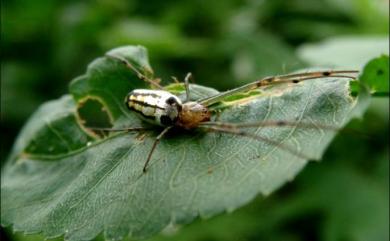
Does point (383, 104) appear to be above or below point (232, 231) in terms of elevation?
above

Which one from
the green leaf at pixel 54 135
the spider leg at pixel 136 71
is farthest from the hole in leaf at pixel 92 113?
the spider leg at pixel 136 71

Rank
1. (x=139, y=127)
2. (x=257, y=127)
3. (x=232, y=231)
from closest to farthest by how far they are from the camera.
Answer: (x=257, y=127)
(x=139, y=127)
(x=232, y=231)

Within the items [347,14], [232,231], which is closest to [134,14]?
[347,14]

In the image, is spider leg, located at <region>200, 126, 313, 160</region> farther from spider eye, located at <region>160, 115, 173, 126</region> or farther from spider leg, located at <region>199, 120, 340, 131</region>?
spider eye, located at <region>160, 115, 173, 126</region>

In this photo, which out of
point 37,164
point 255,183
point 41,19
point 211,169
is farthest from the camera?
point 41,19

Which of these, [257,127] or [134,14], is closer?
[257,127]

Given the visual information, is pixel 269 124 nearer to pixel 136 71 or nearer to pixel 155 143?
pixel 155 143

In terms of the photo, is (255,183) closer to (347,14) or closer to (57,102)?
(57,102)

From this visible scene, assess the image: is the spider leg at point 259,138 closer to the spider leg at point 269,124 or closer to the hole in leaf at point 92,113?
the spider leg at point 269,124
